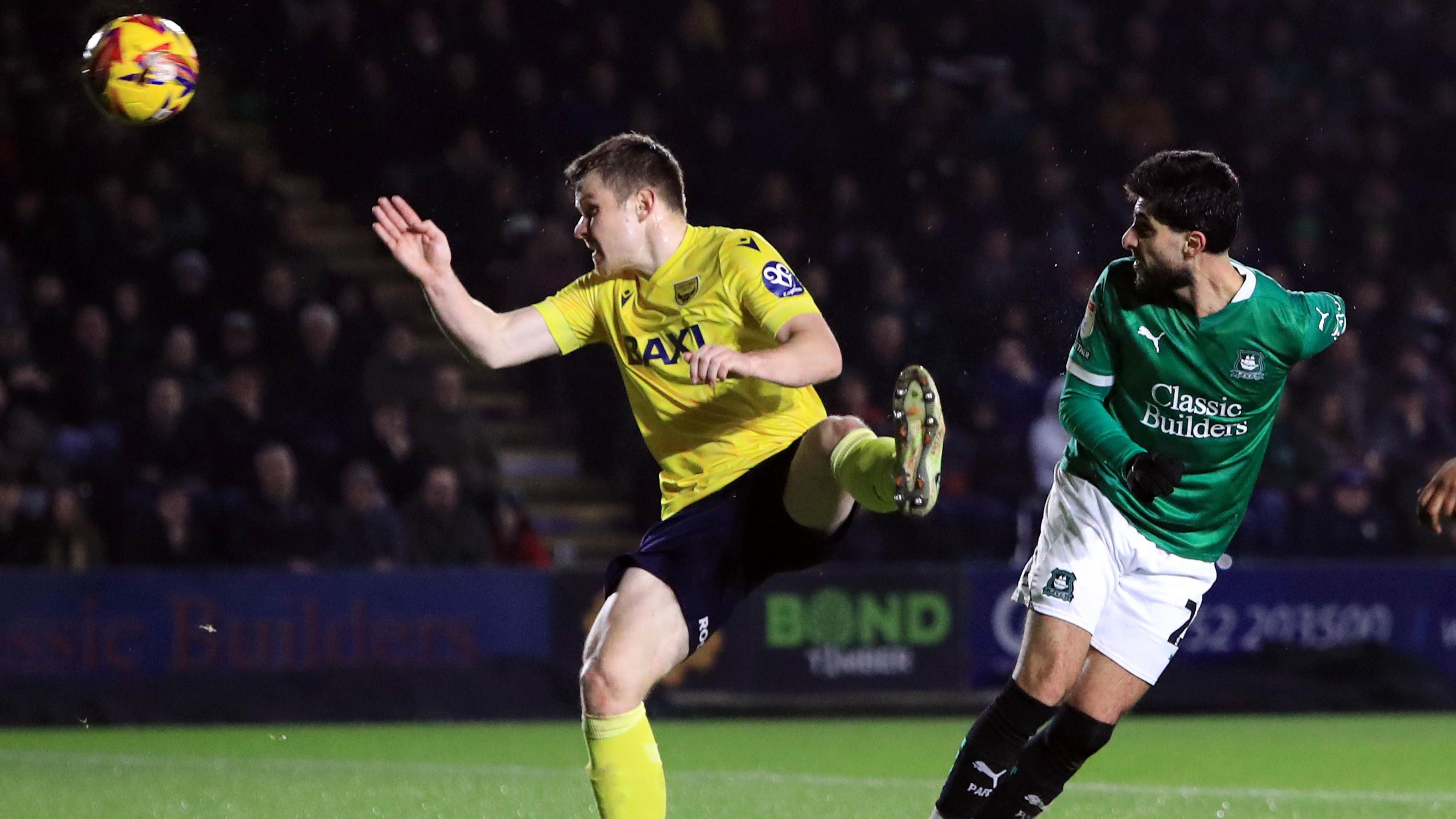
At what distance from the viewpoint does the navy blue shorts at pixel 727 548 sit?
205 inches

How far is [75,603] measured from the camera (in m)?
11.2

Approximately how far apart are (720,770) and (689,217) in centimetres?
666

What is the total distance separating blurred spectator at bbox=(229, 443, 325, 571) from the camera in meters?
11.6

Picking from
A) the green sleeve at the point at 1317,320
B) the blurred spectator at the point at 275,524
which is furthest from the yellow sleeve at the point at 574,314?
the blurred spectator at the point at 275,524

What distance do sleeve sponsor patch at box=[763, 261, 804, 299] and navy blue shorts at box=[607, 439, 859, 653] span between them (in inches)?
17.1

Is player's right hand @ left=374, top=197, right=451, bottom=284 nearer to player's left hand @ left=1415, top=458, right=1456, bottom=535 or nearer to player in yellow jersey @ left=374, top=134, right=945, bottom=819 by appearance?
player in yellow jersey @ left=374, top=134, right=945, bottom=819

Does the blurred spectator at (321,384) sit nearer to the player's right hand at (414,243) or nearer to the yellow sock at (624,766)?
the player's right hand at (414,243)

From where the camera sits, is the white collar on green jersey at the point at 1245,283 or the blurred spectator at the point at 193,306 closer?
the white collar on green jersey at the point at 1245,283

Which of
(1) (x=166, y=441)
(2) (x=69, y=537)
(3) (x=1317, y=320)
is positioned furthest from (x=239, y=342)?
(3) (x=1317, y=320)

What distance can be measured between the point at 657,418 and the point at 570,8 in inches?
432

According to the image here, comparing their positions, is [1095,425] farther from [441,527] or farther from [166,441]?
[166,441]

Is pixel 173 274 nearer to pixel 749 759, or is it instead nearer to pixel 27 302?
pixel 27 302

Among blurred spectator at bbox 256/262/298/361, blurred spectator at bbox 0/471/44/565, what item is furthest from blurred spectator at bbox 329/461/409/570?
blurred spectator at bbox 0/471/44/565

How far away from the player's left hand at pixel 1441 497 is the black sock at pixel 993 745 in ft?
3.61
